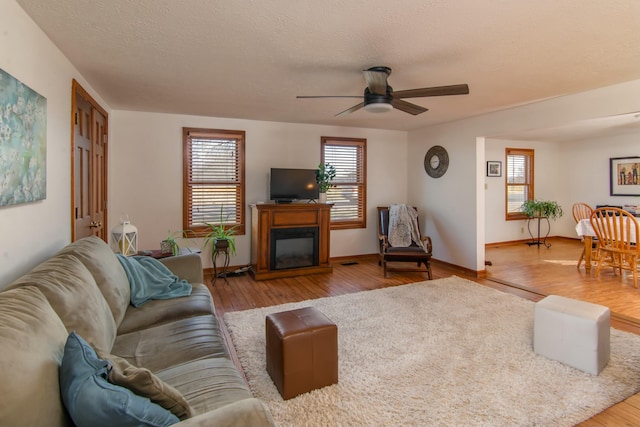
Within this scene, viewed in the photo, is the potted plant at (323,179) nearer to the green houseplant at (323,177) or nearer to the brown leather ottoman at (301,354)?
the green houseplant at (323,177)

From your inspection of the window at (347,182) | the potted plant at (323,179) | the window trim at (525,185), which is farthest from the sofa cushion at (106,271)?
the window trim at (525,185)

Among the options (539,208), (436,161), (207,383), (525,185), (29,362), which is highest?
(436,161)

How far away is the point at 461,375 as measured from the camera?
Answer: 7.82ft

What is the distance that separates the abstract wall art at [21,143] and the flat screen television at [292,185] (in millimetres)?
3162

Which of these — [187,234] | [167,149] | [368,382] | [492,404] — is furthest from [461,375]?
[167,149]

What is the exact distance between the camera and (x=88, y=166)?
11.4 feet

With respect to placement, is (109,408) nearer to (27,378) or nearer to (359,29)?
(27,378)

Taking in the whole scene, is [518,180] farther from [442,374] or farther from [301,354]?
[301,354]

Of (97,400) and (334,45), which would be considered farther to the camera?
(334,45)

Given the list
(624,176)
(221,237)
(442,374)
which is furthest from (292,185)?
(624,176)

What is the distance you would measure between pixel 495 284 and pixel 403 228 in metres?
1.55

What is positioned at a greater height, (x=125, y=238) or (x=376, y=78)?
(x=376, y=78)

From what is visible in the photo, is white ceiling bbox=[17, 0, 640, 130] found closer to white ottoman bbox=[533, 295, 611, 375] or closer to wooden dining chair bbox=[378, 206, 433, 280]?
white ottoman bbox=[533, 295, 611, 375]

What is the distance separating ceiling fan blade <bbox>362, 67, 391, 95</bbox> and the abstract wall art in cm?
243
